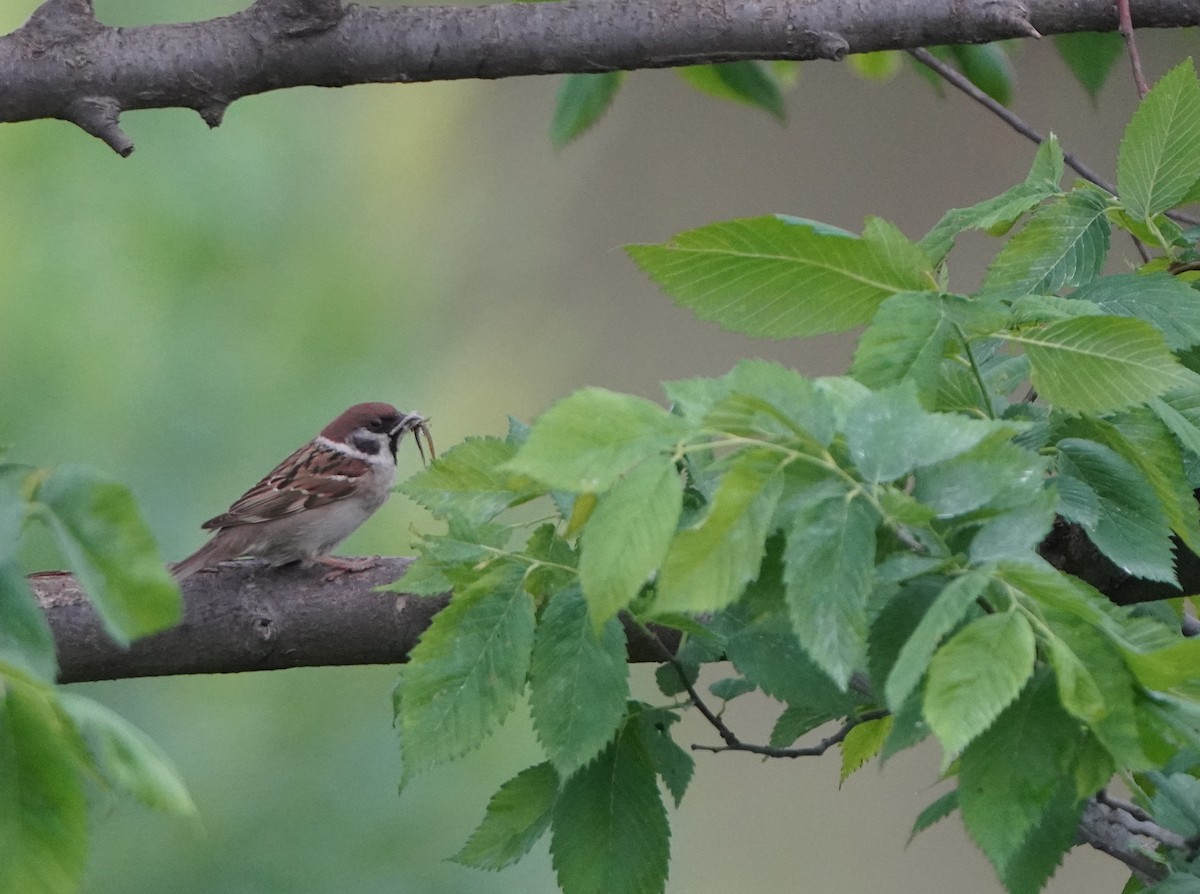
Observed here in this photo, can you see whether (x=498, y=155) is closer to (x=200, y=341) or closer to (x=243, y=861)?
(x=200, y=341)

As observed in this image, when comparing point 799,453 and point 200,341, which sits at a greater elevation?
point 799,453

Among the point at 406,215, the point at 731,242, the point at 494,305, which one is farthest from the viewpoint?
the point at 494,305

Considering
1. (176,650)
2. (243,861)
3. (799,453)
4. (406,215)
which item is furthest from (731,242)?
(406,215)

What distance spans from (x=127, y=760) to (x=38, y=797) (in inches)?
0.8

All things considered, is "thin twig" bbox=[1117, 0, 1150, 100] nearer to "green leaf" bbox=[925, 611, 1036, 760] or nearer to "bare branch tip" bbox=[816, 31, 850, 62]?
"bare branch tip" bbox=[816, 31, 850, 62]

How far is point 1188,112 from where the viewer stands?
0.51 m

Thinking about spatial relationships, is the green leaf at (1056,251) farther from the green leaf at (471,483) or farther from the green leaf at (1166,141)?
the green leaf at (471,483)

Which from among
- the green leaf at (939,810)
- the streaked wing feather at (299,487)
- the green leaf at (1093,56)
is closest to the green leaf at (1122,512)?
the green leaf at (939,810)

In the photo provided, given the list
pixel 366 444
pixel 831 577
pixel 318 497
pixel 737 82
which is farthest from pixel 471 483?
pixel 366 444

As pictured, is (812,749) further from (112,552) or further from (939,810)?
(112,552)

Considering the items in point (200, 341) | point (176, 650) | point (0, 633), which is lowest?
point (200, 341)

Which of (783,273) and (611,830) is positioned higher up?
(783,273)

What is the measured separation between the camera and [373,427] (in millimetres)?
1275

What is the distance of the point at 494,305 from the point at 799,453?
1.93 meters
